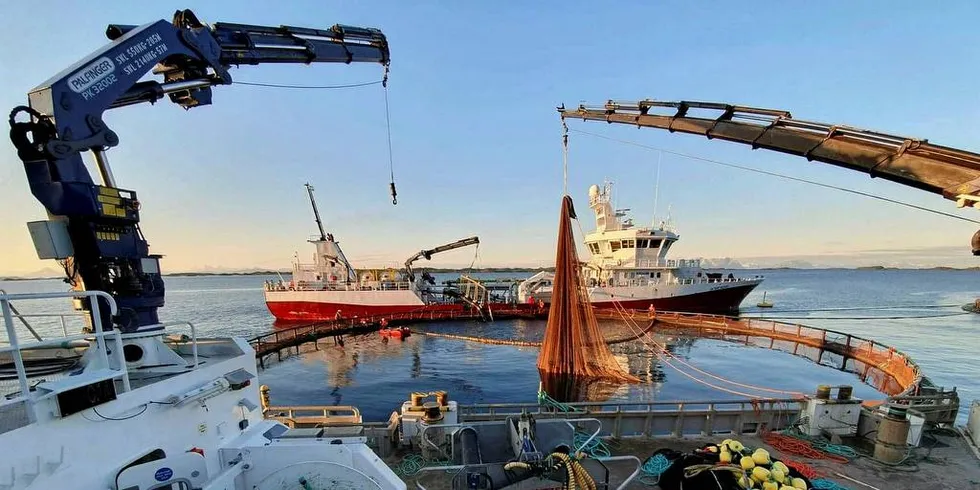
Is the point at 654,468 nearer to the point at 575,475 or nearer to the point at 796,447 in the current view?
the point at 575,475

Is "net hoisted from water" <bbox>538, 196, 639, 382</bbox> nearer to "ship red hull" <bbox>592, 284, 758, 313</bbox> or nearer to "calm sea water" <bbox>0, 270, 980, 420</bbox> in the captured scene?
"calm sea water" <bbox>0, 270, 980, 420</bbox>

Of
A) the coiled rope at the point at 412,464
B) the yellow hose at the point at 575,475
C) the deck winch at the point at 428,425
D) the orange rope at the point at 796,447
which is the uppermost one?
the yellow hose at the point at 575,475

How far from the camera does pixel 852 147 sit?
6000 millimetres

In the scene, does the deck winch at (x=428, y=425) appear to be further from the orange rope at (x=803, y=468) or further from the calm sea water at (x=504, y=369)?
the calm sea water at (x=504, y=369)

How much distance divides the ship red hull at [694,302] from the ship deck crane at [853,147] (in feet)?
102

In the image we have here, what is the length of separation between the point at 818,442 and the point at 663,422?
3026 millimetres

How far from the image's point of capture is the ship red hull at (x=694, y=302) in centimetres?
3722

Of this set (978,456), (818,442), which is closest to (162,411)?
(818,442)

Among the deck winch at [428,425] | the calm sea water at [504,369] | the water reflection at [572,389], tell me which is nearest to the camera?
the deck winch at [428,425]

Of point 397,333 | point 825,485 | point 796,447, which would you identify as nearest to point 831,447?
point 796,447

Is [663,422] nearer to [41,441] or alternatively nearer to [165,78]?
[41,441]

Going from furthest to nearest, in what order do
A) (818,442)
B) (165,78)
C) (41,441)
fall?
1. (165,78)
2. (818,442)
3. (41,441)

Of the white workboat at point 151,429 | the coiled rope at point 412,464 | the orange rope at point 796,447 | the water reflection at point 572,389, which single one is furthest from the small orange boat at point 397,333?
the orange rope at point 796,447

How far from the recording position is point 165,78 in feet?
29.1
